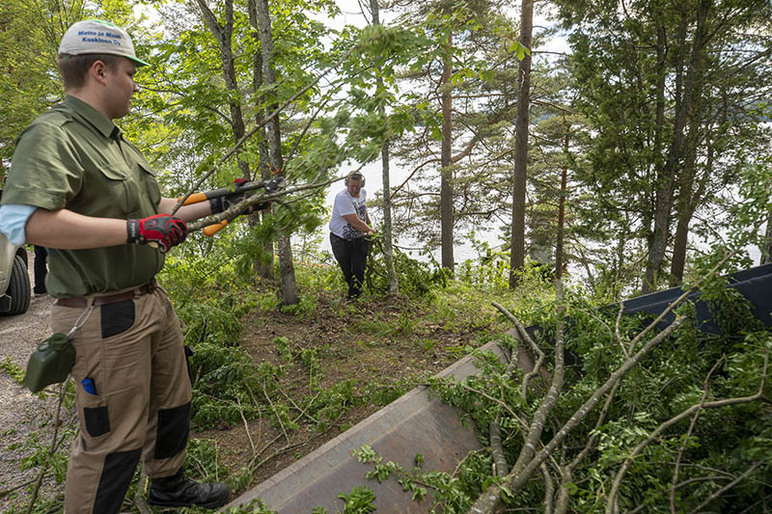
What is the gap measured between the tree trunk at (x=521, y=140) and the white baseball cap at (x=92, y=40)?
30.9 ft

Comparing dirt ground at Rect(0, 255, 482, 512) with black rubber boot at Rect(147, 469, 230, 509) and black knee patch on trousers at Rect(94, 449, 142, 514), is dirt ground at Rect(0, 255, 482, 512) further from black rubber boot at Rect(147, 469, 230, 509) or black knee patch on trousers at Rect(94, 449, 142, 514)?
black knee patch on trousers at Rect(94, 449, 142, 514)

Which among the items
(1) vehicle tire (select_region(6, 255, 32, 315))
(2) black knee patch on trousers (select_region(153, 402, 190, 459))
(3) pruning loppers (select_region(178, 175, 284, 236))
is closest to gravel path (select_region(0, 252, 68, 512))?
(1) vehicle tire (select_region(6, 255, 32, 315))

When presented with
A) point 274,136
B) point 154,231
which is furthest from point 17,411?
point 274,136

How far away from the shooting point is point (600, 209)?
7.30 meters

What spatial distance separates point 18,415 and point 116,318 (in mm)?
2615

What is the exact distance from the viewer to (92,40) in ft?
5.86

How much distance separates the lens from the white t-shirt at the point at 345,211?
5684 millimetres

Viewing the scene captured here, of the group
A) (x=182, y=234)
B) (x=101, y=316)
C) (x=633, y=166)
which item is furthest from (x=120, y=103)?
(x=633, y=166)

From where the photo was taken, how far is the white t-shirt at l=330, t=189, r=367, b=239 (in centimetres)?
568

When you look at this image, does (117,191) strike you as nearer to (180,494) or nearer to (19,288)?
(180,494)

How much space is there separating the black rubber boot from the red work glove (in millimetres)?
1371

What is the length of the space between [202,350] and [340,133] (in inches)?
87.6

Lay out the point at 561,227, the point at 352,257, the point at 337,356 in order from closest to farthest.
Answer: the point at 337,356 < the point at 352,257 < the point at 561,227

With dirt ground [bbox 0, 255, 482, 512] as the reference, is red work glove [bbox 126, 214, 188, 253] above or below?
above
